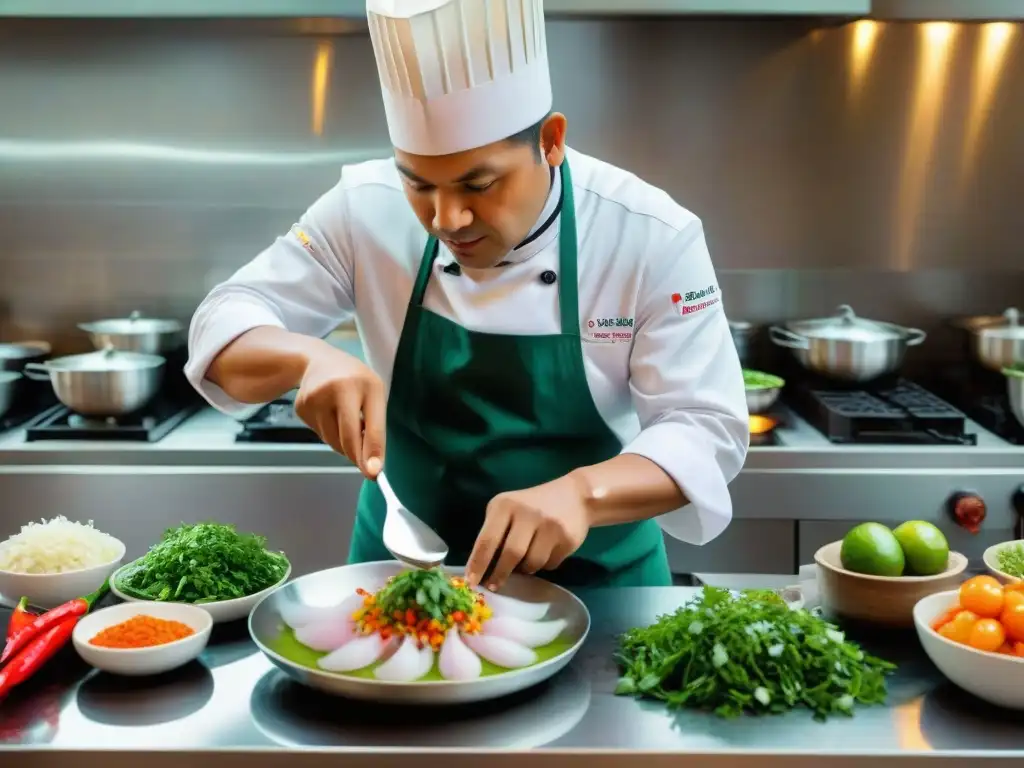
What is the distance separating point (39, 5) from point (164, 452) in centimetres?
126

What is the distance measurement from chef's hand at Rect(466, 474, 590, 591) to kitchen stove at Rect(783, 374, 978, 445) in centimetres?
178

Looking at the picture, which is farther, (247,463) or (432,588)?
(247,463)

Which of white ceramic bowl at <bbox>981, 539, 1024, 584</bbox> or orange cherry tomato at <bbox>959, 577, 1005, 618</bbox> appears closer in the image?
orange cherry tomato at <bbox>959, 577, 1005, 618</bbox>

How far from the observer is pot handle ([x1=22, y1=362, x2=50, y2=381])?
3.52 meters

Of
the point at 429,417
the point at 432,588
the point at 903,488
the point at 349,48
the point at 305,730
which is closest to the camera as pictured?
the point at 305,730

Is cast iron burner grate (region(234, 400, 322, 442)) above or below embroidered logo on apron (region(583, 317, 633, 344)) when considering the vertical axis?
below

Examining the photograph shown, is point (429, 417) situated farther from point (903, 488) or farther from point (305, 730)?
point (903, 488)

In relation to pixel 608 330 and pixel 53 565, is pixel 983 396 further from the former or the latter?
pixel 53 565

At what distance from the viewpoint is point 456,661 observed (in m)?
1.57

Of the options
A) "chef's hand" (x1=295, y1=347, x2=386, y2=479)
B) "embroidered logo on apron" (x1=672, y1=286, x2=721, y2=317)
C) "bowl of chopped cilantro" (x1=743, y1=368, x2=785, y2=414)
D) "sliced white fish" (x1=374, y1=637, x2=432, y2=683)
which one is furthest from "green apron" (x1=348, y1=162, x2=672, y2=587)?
"bowl of chopped cilantro" (x1=743, y1=368, x2=785, y2=414)

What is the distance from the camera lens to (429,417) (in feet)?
7.39

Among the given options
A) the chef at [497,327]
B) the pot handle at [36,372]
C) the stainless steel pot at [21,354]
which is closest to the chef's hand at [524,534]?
the chef at [497,327]

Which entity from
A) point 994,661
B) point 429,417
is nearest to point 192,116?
→ point 429,417

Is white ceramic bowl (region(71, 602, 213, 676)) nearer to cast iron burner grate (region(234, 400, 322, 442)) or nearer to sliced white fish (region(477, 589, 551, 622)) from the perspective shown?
sliced white fish (region(477, 589, 551, 622))
